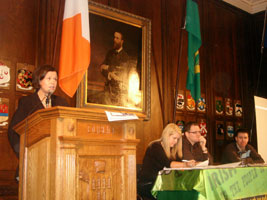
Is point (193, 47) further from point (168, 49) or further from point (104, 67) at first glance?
point (104, 67)

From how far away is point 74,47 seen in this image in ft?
13.2

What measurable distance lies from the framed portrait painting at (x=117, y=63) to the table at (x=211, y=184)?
1604 millimetres

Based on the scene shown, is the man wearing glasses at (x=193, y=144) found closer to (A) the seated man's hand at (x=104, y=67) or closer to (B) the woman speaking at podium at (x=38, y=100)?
(A) the seated man's hand at (x=104, y=67)

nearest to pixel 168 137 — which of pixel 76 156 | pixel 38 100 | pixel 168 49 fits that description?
pixel 38 100

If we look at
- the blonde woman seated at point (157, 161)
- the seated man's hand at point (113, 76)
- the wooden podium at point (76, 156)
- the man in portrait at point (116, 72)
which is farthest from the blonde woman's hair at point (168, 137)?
the wooden podium at point (76, 156)

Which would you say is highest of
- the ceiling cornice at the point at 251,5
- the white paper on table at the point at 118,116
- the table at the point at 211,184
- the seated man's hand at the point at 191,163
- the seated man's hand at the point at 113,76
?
the ceiling cornice at the point at 251,5

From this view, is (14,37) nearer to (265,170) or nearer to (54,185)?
(54,185)

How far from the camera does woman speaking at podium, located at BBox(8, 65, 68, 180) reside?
9.11 ft

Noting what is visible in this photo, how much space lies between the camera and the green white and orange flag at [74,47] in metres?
3.92

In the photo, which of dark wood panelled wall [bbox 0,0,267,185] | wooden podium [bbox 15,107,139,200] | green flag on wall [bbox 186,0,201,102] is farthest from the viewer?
green flag on wall [bbox 186,0,201,102]

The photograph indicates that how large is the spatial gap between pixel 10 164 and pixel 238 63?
5627 millimetres

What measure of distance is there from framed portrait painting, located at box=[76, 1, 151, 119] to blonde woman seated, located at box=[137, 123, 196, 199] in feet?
2.02

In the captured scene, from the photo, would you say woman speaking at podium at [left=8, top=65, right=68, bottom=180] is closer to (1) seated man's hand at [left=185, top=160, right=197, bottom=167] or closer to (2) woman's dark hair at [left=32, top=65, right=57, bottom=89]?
(2) woman's dark hair at [left=32, top=65, right=57, bottom=89]

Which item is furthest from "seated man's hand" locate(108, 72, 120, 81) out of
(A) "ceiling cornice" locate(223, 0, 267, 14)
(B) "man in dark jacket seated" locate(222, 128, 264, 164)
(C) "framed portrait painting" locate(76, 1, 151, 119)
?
(A) "ceiling cornice" locate(223, 0, 267, 14)
